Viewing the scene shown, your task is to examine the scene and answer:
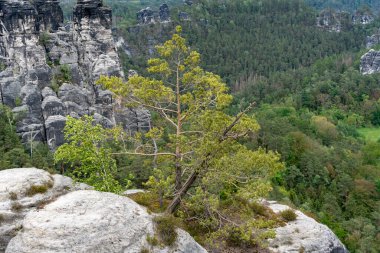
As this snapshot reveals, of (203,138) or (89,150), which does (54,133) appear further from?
(203,138)

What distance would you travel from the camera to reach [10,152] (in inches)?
1590

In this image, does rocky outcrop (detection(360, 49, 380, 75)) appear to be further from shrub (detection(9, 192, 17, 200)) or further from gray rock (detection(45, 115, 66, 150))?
shrub (detection(9, 192, 17, 200))

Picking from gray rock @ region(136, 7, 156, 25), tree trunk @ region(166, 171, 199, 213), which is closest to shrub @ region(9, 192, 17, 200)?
tree trunk @ region(166, 171, 199, 213)

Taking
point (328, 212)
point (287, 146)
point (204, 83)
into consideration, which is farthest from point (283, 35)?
point (204, 83)

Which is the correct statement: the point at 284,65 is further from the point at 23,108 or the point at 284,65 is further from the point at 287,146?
the point at 23,108

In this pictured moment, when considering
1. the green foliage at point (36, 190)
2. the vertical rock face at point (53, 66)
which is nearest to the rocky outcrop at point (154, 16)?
the vertical rock face at point (53, 66)

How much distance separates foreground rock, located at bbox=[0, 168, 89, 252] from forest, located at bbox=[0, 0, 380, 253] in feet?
3.69

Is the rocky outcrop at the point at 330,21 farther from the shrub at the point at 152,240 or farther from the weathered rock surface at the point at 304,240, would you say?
the shrub at the point at 152,240

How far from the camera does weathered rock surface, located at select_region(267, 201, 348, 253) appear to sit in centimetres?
1800

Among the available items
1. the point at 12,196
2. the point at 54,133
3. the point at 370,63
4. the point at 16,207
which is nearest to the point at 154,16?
the point at 370,63

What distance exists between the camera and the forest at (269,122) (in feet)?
59.3

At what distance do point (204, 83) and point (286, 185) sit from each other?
35.3 metres

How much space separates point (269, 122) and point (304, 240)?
45.7m

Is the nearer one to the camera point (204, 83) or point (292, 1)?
point (204, 83)
